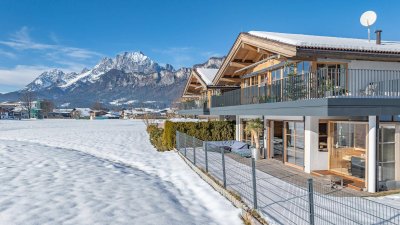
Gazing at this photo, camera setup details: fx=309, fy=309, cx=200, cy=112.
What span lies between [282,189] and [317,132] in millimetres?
3988

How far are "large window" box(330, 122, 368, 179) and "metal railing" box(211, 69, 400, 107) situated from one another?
1319 mm

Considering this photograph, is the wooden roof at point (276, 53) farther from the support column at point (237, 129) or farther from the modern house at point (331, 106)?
the support column at point (237, 129)

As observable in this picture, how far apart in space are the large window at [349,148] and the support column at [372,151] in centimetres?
62

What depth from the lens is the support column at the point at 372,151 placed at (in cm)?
1013

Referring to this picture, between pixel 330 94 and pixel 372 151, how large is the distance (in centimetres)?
232

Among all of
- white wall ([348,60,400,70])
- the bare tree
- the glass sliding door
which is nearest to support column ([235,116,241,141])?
white wall ([348,60,400,70])

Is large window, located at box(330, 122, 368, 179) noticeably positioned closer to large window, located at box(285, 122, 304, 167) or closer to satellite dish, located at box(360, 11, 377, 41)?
large window, located at box(285, 122, 304, 167)

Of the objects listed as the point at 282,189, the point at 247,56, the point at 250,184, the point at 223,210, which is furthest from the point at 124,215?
the point at 247,56

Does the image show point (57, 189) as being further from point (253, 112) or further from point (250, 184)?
point (253, 112)

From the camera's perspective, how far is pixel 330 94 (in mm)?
10305

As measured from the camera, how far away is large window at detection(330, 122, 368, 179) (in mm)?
11195

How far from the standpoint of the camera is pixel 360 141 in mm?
11305

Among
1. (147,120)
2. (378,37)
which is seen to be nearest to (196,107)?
(378,37)

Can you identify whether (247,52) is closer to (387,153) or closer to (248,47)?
(248,47)
